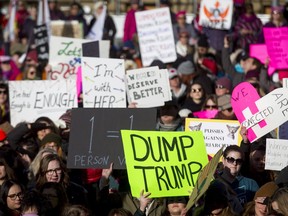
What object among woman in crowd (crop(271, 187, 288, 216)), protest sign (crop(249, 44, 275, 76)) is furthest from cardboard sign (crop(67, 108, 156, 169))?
protest sign (crop(249, 44, 275, 76))

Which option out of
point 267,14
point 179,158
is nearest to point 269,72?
point 179,158

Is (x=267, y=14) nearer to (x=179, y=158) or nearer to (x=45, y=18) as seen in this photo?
(x=45, y=18)

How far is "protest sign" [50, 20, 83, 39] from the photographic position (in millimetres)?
20578

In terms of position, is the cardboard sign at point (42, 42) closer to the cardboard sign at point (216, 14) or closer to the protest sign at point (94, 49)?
the cardboard sign at point (216, 14)

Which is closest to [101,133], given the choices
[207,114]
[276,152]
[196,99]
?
[276,152]

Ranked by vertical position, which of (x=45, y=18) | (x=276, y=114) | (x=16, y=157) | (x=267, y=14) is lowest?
(x=267, y=14)

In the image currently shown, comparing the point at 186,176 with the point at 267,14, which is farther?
the point at 267,14

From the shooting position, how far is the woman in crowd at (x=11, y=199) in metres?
11.3

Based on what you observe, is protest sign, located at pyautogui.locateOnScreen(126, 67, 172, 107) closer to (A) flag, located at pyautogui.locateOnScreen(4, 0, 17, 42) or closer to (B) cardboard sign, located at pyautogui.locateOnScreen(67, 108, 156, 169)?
(B) cardboard sign, located at pyautogui.locateOnScreen(67, 108, 156, 169)

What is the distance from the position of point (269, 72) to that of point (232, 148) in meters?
5.47

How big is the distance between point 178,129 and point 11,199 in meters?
3.07

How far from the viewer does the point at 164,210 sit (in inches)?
442

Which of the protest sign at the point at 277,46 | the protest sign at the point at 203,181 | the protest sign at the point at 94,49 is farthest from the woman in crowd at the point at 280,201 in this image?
the protest sign at the point at 94,49

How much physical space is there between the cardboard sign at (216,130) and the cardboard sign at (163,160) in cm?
155
